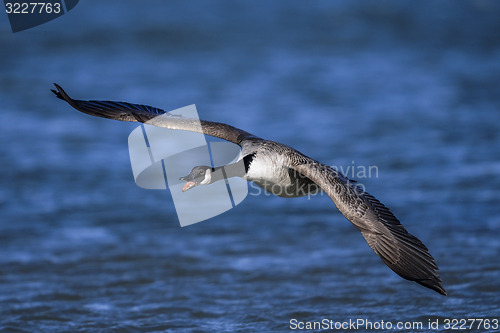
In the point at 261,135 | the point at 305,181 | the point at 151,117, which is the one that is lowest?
the point at 305,181

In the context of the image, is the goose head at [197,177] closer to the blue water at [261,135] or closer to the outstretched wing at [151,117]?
the outstretched wing at [151,117]

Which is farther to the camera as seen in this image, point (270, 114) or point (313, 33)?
point (313, 33)

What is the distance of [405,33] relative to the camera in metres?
22.4

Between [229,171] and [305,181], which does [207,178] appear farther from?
[305,181]

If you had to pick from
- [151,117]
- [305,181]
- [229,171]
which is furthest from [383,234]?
[151,117]

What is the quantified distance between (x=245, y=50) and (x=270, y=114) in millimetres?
5065

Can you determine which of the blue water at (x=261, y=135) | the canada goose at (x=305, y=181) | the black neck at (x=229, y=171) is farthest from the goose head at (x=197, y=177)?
the blue water at (x=261, y=135)

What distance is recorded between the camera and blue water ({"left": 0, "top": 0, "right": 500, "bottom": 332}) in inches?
381

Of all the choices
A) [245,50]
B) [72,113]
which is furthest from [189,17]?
[72,113]

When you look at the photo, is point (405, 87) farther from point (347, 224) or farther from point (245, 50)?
point (347, 224)

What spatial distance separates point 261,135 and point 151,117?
634 cm

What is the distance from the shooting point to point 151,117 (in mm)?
9070

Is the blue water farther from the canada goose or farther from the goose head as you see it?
the goose head

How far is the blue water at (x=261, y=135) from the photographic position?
967cm
